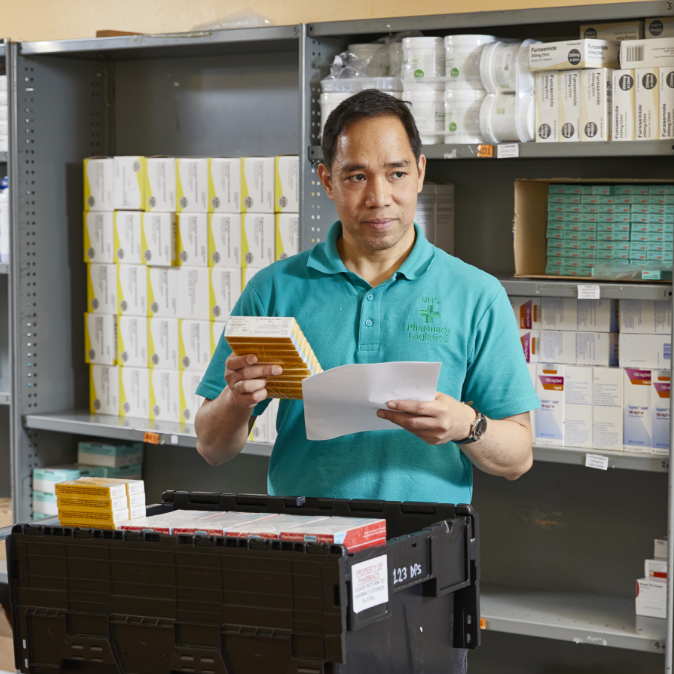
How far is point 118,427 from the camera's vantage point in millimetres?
3131

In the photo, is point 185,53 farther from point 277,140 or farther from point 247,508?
point 247,508

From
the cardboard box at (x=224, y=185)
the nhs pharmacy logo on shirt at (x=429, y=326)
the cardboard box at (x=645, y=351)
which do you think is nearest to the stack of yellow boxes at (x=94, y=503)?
the nhs pharmacy logo on shirt at (x=429, y=326)

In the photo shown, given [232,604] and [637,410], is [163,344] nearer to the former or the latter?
[637,410]

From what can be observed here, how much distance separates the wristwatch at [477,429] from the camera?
1.48 m

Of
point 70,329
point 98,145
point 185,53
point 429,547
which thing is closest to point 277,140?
point 185,53

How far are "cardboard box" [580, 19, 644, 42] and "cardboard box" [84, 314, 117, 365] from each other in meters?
1.94

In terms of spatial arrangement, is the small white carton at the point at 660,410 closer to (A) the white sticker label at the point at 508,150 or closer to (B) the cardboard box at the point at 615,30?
(A) the white sticker label at the point at 508,150

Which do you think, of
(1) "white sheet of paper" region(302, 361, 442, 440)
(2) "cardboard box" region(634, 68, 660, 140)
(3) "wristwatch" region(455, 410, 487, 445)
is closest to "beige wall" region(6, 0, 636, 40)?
(2) "cardboard box" region(634, 68, 660, 140)

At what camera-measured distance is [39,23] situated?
3941mm

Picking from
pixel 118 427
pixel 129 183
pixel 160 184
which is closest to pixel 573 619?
pixel 118 427

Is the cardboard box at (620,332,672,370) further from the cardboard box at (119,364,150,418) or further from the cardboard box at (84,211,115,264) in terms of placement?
the cardboard box at (84,211,115,264)

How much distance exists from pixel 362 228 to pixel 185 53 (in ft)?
6.74

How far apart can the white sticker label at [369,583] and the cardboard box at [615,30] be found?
6.43 ft

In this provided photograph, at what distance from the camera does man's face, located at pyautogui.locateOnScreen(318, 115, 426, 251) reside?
5.33ft
